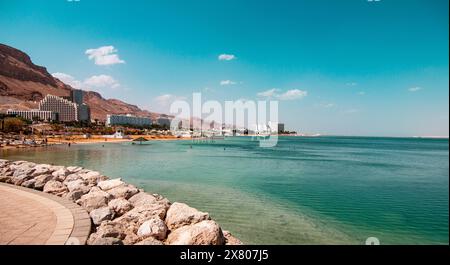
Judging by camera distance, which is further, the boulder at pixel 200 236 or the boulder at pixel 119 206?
the boulder at pixel 119 206

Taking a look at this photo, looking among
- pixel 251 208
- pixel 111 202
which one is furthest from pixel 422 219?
pixel 111 202

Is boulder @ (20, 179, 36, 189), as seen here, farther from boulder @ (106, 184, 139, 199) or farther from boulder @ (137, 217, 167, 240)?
boulder @ (137, 217, 167, 240)

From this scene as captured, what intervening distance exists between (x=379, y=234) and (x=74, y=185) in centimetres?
1045

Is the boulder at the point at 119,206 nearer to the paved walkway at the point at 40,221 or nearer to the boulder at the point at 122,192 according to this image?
the paved walkway at the point at 40,221

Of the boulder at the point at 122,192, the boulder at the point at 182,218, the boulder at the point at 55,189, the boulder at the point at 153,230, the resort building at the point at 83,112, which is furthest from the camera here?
the resort building at the point at 83,112

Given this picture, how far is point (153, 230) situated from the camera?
18.3ft

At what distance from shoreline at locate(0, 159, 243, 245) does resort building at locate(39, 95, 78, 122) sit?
600ft

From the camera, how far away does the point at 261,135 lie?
177500 millimetres

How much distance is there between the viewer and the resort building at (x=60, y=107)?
161375mm

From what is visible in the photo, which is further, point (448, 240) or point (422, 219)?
point (422, 219)

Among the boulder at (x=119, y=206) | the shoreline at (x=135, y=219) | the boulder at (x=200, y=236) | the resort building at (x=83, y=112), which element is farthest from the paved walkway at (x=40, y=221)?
the resort building at (x=83, y=112)

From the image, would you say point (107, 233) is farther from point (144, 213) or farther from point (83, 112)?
point (83, 112)
